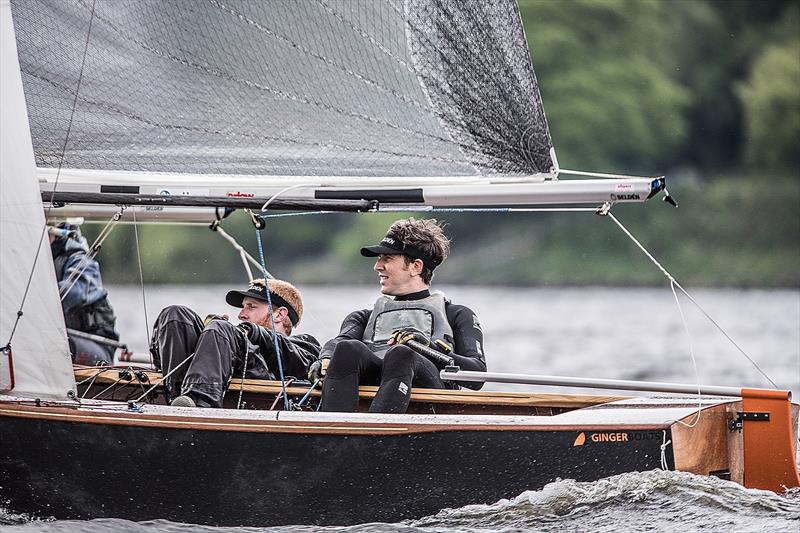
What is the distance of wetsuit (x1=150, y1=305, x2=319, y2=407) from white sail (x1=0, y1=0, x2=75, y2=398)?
0.43 m

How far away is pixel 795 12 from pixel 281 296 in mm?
27782

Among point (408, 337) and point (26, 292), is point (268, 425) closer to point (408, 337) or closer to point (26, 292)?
point (408, 337)

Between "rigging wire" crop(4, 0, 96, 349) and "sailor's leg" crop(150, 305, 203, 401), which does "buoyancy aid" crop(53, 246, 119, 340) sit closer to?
"rigging wire" crop(4, 0, 96, 349)

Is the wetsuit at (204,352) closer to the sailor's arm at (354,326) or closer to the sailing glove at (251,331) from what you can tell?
the sailing glove at (251,331)

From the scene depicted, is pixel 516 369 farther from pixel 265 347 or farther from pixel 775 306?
pixel 775 306

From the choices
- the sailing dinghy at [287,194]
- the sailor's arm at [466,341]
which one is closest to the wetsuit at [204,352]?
the sailing dinghy at [287,194]

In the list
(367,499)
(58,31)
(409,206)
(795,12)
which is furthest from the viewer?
(795,12)

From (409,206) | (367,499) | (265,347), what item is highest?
(409,206)

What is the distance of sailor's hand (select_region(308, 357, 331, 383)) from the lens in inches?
203

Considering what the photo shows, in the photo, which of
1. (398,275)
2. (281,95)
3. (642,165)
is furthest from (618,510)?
(642,165)

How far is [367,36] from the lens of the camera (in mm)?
5367

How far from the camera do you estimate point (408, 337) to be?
522 centimetres

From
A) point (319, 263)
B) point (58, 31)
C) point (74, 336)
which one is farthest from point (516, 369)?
point (319, 263)

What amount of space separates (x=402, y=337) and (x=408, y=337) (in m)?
0.03
